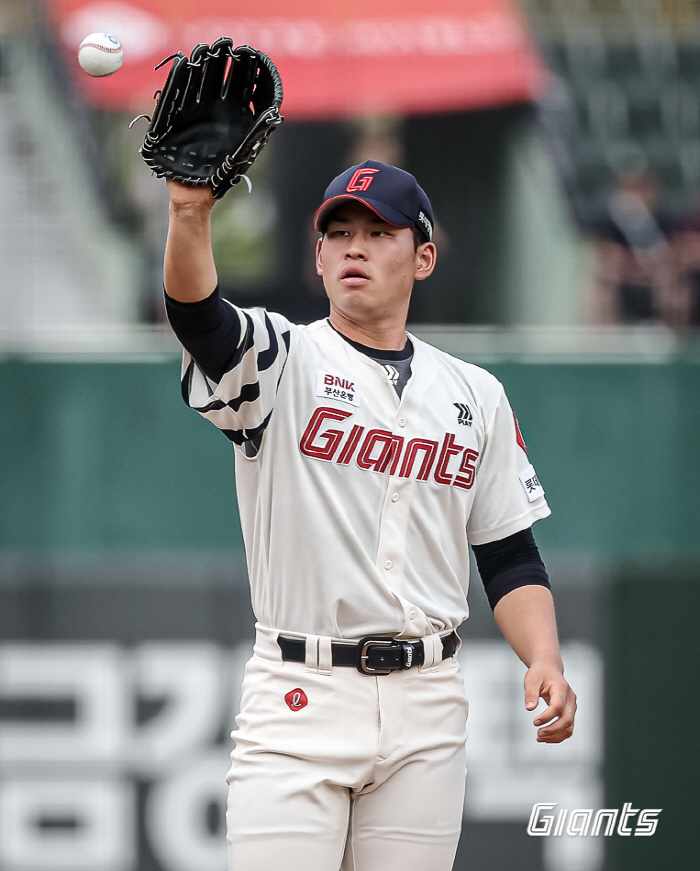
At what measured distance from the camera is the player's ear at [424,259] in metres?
2.77

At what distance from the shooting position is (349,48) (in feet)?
21.6

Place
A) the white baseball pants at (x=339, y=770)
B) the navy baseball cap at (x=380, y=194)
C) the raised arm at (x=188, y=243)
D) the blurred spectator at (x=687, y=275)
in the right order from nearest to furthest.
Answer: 1. the raised arm at (x=188, y=243)
2. the white baseball pants at (x=339, y=770)
3. the navy baseball cap at (x=380, y=194)
4. the blurred spectator at (x=687, y=275)

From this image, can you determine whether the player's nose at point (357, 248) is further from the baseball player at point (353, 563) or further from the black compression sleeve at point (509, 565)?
the black compression sleeve at point (509, 565)

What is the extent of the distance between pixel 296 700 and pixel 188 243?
92cm

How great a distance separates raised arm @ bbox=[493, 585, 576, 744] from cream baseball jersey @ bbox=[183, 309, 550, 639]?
13cm

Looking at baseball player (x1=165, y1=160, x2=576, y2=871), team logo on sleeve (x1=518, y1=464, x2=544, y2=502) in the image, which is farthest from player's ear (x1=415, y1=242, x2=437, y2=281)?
team logo on sleeve (x1=518, y1=464, x2=544, y2=502)

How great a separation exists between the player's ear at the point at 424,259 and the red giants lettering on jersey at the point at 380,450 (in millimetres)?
374

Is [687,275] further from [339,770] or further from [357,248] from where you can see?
[339,770]

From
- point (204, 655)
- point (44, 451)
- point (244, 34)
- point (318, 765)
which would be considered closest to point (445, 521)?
point (318, 765)

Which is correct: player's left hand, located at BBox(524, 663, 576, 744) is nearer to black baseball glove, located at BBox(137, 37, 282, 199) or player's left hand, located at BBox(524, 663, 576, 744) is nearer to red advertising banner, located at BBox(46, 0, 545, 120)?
black baseball glove, located at BBox(137, 37, 282, 199)

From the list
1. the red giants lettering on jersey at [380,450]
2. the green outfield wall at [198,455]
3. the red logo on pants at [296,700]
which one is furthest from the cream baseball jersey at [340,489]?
the green outfield wall at [198,455]

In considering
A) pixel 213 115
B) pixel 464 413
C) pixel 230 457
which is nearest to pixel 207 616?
pixel 230 457

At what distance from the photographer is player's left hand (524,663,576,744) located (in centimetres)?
247

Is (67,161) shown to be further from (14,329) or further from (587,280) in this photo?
(587,280)
